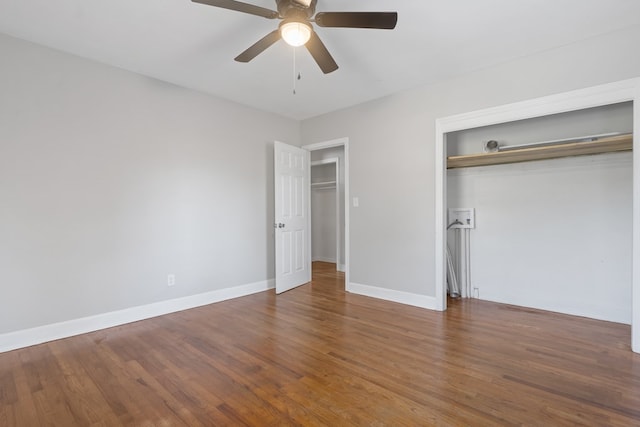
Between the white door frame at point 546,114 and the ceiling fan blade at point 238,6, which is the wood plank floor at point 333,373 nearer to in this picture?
the white door frame at point 546,114

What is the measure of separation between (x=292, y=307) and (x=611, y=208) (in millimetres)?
3453

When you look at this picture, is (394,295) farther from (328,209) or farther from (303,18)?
(328,209)

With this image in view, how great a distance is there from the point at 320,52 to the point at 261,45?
1.43ft

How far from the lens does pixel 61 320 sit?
9.10 feet

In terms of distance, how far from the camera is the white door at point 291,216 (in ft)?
14.3

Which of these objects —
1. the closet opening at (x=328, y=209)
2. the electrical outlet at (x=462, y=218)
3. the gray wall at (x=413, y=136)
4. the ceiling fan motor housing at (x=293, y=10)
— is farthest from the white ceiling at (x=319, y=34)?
the closet opening at (x=328, y=209)

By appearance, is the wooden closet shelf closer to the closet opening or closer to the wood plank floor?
the wood plank floor

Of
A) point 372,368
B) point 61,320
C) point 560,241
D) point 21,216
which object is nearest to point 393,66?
point 560,241

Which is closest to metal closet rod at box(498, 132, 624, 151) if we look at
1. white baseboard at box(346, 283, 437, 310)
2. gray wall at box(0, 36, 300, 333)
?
white baseboard at box(346, 283, 437, 310)

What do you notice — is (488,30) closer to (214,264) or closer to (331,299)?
(331,299)

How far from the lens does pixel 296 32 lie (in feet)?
6.75

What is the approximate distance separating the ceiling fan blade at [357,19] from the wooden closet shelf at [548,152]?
198cm

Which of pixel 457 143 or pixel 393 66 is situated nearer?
pixel 393 66

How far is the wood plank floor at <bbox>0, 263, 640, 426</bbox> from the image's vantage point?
1.70 metres
